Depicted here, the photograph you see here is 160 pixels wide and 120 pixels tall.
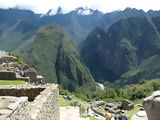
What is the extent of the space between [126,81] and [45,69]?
72873 millimetres

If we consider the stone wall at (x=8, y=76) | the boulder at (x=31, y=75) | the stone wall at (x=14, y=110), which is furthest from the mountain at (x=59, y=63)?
the stone wall at (x=14, y=110)

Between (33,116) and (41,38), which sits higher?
(41,38)

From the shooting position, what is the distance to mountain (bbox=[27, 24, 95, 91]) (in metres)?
158

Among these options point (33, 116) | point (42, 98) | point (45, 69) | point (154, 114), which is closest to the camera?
point (154, 114)

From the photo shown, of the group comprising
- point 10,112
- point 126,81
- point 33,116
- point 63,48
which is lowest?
point 126,81

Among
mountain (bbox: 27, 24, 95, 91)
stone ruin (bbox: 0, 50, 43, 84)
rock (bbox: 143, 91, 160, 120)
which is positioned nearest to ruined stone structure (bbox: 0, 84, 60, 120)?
rock (bbox: 143, 91, 160, 120)

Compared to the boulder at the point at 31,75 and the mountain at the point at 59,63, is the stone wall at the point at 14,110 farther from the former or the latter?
the mountain at the point at 59,63

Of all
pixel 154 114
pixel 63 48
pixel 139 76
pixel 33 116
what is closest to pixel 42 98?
pixel 33 116

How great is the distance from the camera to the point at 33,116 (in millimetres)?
6434

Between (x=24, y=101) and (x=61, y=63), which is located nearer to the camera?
(x=24, y=101)

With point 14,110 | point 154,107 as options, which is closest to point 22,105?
point 14,110

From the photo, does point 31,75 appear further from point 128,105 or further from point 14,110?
point 14,110

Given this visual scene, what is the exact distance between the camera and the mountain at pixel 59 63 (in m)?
158

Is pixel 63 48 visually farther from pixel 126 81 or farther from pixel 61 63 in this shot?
pixel 126 81
